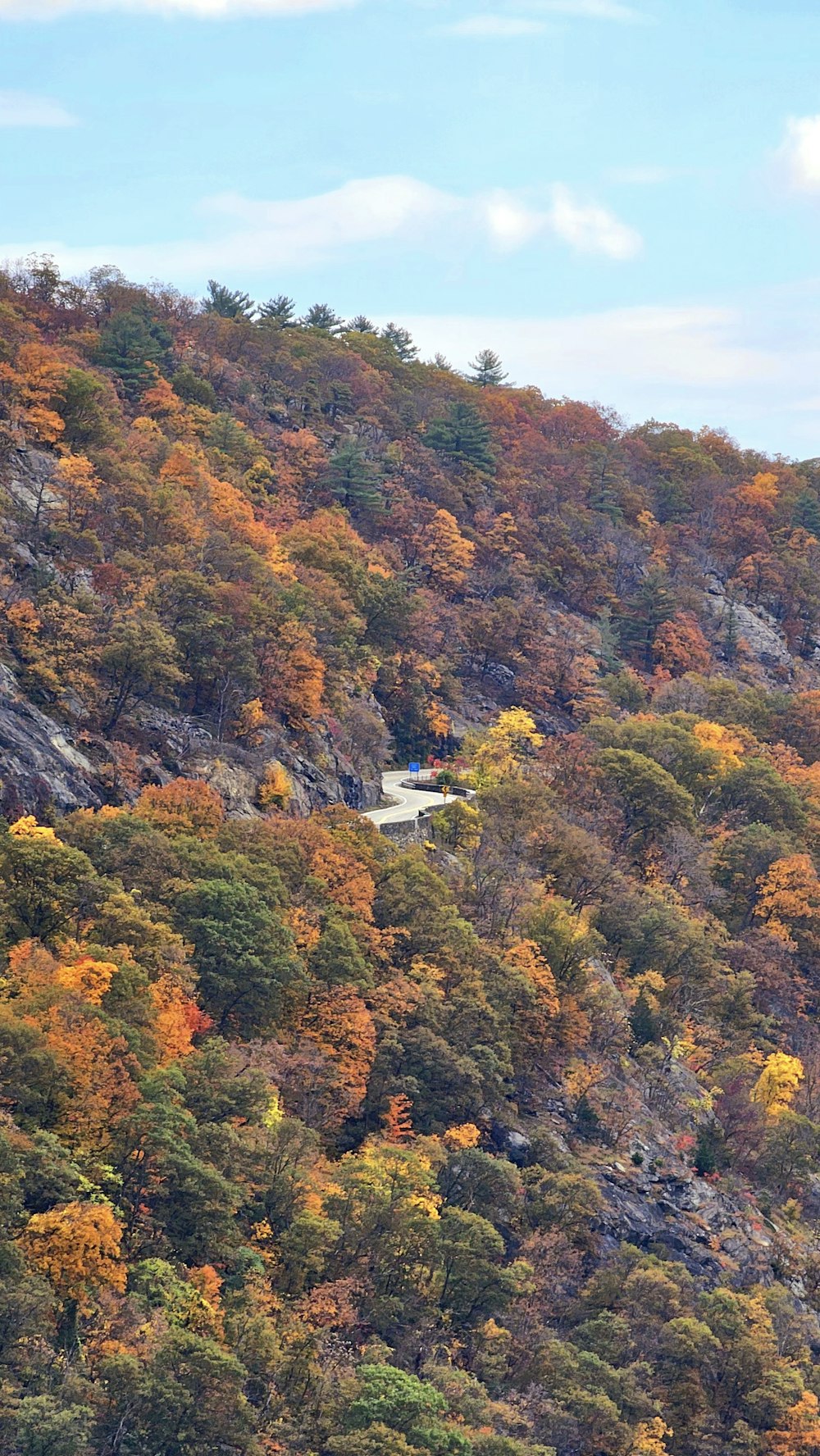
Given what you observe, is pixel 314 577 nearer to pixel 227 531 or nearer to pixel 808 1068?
A: pixel 227 531

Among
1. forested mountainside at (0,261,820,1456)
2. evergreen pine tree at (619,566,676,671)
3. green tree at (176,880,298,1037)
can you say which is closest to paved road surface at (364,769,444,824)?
forested mountainside at (0,261,820,1456)

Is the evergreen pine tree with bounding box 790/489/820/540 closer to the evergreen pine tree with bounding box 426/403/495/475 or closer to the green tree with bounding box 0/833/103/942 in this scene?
the evergreen pine tree with bounding box 426/403/495/475

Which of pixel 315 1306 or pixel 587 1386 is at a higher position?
pixel 315 1306

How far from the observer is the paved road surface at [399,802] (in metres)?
73.1

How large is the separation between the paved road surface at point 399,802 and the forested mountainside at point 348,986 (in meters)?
1.41

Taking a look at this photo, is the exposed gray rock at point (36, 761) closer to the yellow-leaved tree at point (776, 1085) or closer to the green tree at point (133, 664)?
the green tree at point (133, 664)

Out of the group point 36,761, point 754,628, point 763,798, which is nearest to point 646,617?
point 754,628

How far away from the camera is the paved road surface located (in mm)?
73062

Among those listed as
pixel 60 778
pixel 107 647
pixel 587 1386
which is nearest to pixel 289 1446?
pixel 587 1386

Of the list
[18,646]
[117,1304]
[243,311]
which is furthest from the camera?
[243,311]

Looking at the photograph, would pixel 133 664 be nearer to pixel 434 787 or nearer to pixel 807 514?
pixel 434 787

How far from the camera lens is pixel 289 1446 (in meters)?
40.8

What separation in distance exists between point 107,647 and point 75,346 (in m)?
42.2

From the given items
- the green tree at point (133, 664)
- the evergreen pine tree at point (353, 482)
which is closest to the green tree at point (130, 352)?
the evergreen pine tree at point (353, 482)
